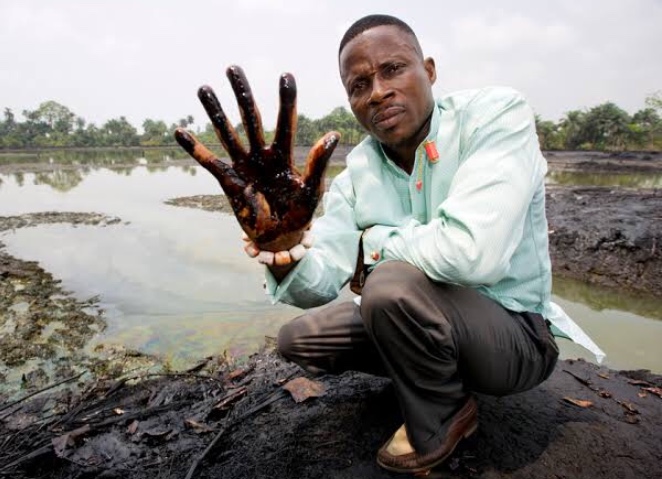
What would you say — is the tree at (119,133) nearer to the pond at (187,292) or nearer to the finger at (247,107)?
the pond at (187,292)

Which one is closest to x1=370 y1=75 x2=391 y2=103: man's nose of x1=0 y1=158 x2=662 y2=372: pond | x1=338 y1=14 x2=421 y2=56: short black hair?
x1=338 y1=14 x2=421 y2=56: short black hair

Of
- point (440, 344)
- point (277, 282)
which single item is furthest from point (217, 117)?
point (440, 344)

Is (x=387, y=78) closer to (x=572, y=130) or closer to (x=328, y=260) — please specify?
(x=328, y=260)

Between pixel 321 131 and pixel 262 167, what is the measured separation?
161ft

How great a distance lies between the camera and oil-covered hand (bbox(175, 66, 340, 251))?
1198 mm

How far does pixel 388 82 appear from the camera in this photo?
1.65 meters

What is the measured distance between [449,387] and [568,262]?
5.05 metres

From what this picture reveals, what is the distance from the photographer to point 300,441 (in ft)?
6.06

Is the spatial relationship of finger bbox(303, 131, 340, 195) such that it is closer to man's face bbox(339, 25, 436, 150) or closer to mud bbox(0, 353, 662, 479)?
man's face bbox(339, 25, 436, 150)

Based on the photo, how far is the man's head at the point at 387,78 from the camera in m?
1.64

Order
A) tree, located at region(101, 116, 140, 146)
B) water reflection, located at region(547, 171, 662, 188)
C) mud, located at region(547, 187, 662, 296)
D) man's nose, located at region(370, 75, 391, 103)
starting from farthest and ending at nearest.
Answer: tree, located at region(101, 116, 140, 146) → water reflection, located at region(547, 171, 662, 188) → mud, located at region(547, 187, 662, 296) → man's nose, located at region(370, 75, 391, 103)

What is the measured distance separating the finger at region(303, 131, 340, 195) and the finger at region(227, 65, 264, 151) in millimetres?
158

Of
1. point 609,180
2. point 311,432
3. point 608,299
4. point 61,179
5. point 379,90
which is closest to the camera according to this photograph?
point 379,90

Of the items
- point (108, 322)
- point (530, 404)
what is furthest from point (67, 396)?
point (530, 404)
